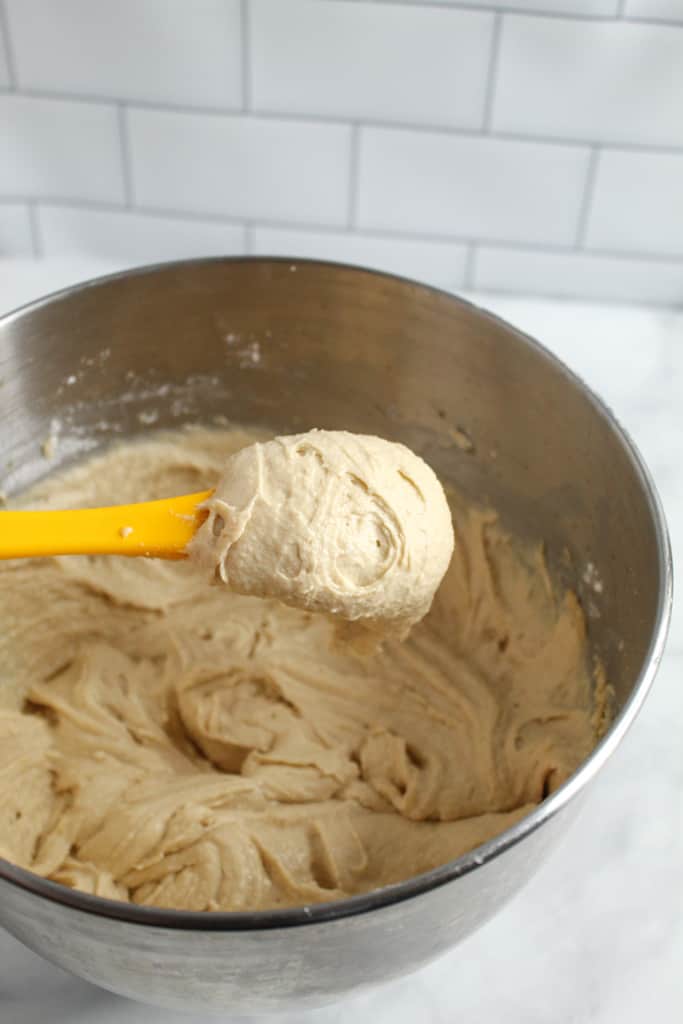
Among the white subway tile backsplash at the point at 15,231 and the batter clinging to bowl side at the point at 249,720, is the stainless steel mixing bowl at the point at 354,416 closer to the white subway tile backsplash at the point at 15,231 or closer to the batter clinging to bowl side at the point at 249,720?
the batter clinging to bowl side at the point at 249,720

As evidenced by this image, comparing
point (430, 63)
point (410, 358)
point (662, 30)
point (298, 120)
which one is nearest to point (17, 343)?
point (410, 358)

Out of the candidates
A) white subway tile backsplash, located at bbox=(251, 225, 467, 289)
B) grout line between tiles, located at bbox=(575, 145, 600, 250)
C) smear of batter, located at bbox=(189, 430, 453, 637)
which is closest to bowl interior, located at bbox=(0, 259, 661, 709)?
smear of batter, located at bbox=(189, 430, 453, 637)

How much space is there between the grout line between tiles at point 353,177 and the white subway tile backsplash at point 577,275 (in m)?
0.20

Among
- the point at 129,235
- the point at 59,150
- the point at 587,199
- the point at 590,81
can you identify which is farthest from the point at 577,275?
the point at 59,150

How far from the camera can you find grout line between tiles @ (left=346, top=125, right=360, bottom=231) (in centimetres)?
150

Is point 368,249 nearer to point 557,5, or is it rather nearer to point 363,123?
point 363,123

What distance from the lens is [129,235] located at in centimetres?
164

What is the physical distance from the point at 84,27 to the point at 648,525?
1011mm

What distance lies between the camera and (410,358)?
50.7 inches

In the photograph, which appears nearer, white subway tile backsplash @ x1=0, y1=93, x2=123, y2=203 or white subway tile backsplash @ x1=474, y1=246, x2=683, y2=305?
white subway tile backsplash @ x1=0, y1=93, x2=123, y2=203

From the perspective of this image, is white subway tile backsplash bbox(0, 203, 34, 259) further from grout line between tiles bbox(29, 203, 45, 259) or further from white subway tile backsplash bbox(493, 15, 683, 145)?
white subway tile backsplash bbox(493, 15, 683, 145)

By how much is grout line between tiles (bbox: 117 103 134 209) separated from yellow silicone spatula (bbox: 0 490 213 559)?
0.72 m

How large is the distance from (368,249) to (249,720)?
2.51ft

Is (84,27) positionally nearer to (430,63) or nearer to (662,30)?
(430,63)
